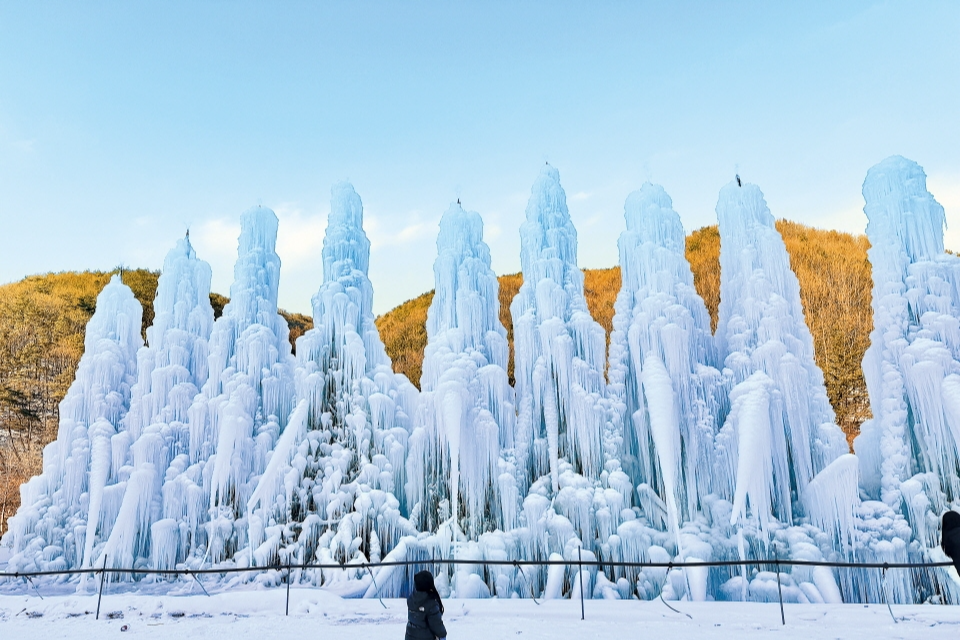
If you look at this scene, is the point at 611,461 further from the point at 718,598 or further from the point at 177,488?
the point at 177,488

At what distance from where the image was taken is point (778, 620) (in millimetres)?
8062

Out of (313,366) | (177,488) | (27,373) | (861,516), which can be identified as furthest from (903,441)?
(27,373)

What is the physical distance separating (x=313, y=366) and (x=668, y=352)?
6.64 m

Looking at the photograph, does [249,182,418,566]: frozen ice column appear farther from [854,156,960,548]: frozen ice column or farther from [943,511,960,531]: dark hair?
[943,511,960,531]: dark hair

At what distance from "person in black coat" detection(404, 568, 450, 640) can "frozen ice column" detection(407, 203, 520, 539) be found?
7.07 m

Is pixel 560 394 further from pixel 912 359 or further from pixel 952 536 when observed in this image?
pixel 952 536

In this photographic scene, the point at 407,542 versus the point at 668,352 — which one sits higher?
the point at 668,352

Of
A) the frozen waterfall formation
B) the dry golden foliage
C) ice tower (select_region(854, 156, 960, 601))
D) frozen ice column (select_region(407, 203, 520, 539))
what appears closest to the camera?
ice tower (select_region(854, 156, 960, 601))

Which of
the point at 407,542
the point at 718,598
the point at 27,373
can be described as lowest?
the point at 718,598

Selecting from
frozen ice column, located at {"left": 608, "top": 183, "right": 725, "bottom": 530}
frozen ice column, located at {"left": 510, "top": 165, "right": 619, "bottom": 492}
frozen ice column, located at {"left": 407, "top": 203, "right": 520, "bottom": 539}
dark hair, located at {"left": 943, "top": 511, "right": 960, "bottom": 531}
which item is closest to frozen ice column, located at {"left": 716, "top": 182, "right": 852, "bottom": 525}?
frozen ice column, located at {"left": 608, "top": 183, "right": 725, "bottom": 530}

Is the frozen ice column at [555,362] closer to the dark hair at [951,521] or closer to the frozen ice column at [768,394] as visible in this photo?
the frozen ice column at [768,394]

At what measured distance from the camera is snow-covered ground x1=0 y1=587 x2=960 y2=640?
7488mm

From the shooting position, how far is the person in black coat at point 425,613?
4.86 m

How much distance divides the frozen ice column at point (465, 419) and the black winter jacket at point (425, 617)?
23.2ft
